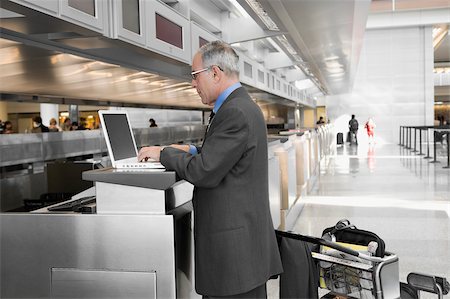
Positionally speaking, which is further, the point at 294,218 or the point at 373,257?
the point at 294,218

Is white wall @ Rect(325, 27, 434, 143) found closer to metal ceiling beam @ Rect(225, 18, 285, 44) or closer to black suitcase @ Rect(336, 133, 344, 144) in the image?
black suitcase @ Rect(336, 133, 344, 144)

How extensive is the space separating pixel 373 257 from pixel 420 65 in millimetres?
34714

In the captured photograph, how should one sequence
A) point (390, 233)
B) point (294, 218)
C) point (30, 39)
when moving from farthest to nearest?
point (294, 218) → point (390, 233) → point (30, 39)

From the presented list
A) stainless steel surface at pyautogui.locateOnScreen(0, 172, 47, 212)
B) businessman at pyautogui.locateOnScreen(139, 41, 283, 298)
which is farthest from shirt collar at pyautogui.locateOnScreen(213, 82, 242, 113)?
stainless steel surface at pyautogui.locateOnScreen(0, 172, 47, 212)

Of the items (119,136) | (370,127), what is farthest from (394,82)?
(119,136)

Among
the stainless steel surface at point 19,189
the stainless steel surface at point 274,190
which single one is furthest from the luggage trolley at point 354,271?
the stainless steel surface at point 19,189

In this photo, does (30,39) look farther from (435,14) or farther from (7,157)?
(435,14)

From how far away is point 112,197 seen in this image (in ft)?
9.80

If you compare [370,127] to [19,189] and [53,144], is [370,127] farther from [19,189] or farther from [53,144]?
[19,189]

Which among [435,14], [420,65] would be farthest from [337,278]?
[420,65]

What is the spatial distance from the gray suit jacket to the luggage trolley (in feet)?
1.40

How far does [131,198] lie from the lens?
2963 mm

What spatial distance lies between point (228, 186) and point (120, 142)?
0.96m

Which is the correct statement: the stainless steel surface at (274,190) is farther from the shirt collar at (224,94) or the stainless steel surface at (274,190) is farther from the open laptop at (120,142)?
the shirt collar at (224,94)
